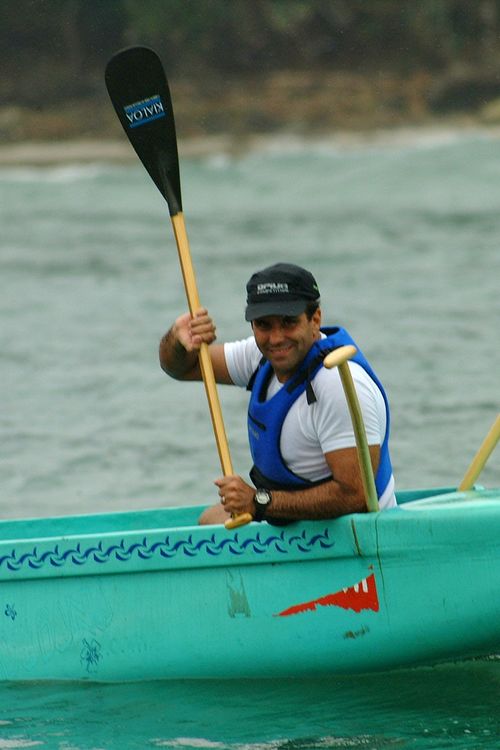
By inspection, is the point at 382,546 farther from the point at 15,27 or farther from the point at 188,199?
the point at 15,27

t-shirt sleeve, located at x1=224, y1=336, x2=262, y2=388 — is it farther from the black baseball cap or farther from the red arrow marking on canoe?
the red arrow marking on canoe

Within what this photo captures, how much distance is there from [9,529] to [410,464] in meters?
3.14

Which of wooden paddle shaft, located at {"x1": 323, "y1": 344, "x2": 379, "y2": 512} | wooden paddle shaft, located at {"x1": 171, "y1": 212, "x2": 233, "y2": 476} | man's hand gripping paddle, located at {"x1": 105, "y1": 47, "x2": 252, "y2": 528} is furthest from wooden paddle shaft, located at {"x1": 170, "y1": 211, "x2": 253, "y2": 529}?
wooden paddle shaft, located at {"x1": 323, "y1": 344, "x2": 379, "y2": 512}

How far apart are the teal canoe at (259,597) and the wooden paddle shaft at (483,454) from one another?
0.14ft

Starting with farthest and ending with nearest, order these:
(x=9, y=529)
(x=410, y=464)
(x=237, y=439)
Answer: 1. (x=237, y=439)
2. (x=410, y=464)
3. (x=9, y=529)

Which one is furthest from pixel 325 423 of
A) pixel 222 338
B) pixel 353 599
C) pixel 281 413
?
pixel 222 338


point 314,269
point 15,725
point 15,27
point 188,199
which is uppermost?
point 15,27

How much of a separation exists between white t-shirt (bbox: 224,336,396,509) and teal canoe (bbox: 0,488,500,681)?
189 millimetres

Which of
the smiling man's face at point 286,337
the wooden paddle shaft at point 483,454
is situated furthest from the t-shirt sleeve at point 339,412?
the wooden paddle shaft at point 483,454

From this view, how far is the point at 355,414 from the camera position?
4.33 m

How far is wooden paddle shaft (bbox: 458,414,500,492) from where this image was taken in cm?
480

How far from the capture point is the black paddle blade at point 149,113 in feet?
17.6

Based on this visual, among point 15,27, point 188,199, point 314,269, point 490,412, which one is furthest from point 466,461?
point 15,27

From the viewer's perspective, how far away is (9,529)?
559 cm
